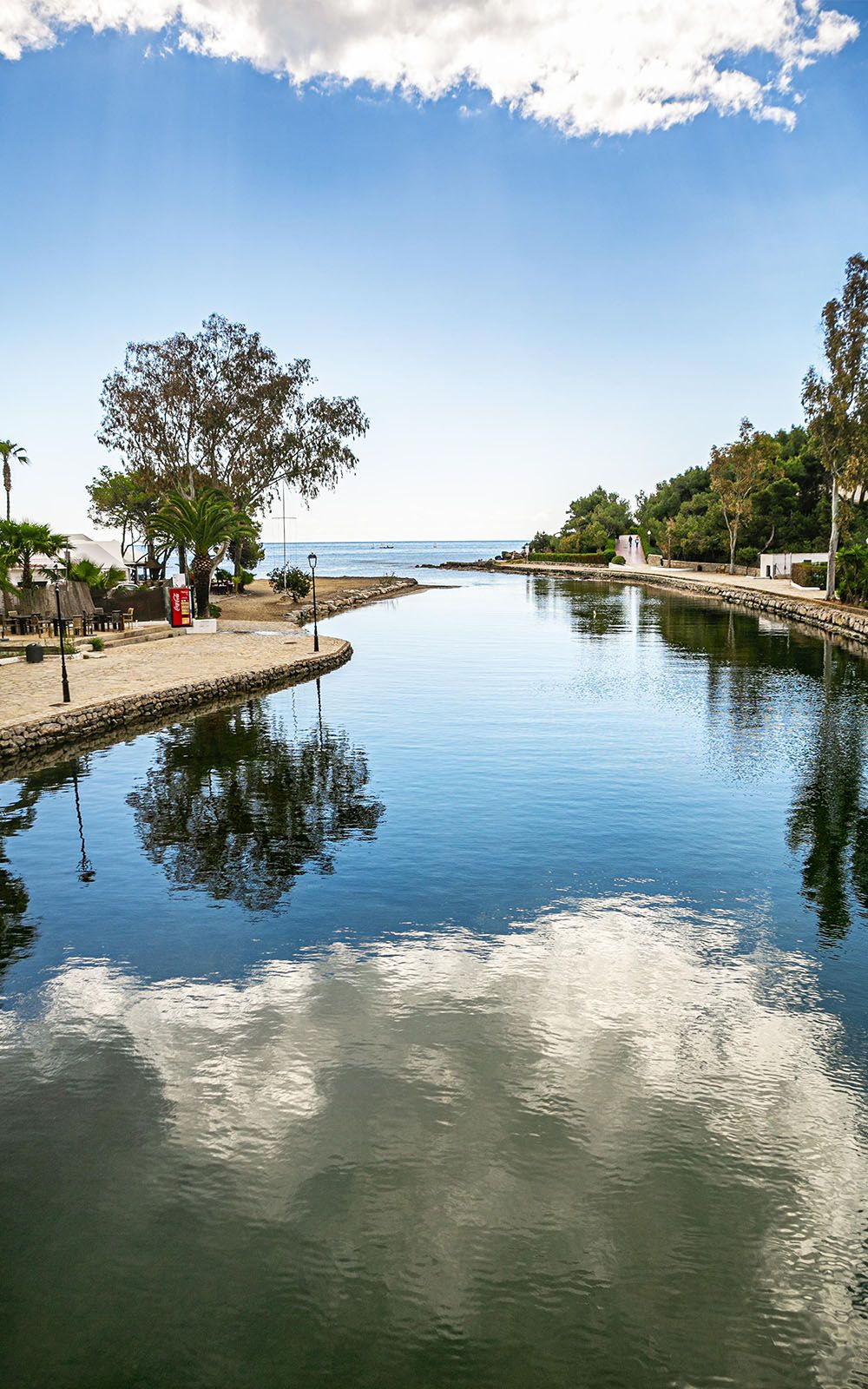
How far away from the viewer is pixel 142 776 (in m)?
20.4

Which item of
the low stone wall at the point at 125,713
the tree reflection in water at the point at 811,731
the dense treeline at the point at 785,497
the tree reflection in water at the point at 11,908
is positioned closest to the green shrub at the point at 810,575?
the dense treeline at the point at 785,497

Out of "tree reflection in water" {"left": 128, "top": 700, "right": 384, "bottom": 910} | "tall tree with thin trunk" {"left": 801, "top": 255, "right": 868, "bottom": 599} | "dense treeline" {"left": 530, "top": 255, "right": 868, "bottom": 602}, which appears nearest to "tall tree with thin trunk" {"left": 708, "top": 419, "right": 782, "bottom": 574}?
"dense treeline" {"left": 530, "top": 255, "right": 868, "bottom": 602}

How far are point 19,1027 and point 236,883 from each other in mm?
4408

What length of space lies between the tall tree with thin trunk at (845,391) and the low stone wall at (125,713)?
113ft

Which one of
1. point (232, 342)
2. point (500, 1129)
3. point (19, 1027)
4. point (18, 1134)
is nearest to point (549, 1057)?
point (500, 1129)

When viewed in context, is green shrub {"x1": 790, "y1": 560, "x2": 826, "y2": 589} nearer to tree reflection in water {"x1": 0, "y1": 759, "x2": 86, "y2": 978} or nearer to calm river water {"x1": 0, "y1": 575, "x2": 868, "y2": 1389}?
calm river water {"x1": 0, "y1": 575, "x2": 868, "y2": 1389}

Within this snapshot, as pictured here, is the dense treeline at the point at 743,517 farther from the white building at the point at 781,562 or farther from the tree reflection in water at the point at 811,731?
the tree reflection in water at the point at 811,731

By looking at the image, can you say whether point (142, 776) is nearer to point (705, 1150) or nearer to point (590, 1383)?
point (705, 1150)

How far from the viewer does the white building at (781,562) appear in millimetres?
79438

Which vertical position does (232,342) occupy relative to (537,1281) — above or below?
above

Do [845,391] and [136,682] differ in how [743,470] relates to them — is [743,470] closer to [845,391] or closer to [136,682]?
[845,391]

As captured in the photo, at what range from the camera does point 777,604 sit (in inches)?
2322

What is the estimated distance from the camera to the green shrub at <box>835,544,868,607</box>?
5212 cm

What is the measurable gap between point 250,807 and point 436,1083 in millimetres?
10021
